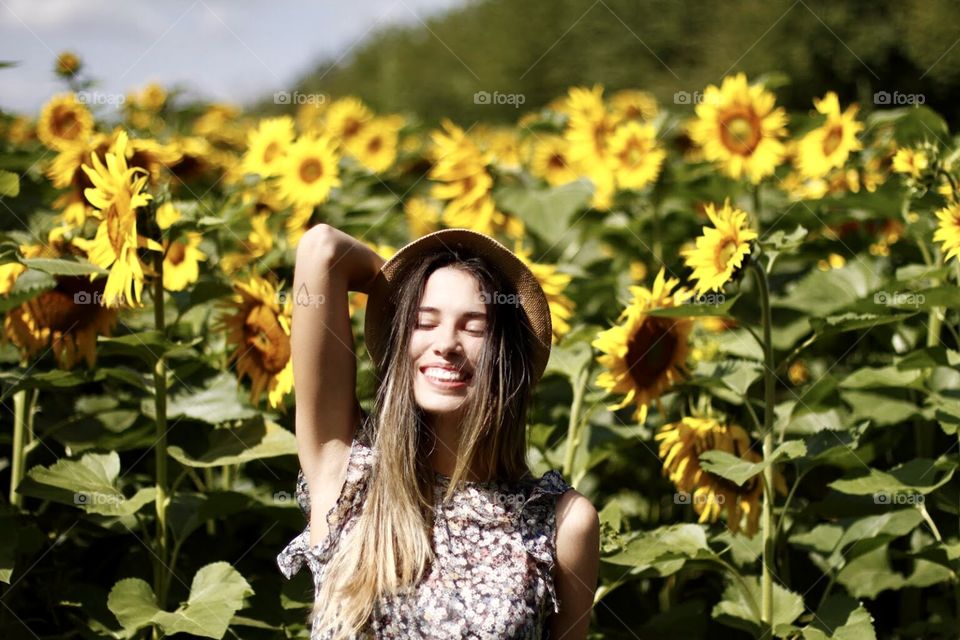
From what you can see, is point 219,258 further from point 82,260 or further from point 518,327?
point 518,327

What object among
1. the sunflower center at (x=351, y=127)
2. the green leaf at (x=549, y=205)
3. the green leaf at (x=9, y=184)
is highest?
the sunflower center at (x=351, y=127)

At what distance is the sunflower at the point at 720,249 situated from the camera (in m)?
1.98

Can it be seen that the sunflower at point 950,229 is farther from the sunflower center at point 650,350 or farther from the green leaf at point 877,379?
the sunflower center at point 650,350

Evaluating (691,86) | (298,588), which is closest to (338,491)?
(298,588)

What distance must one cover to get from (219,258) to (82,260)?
76 centimetres

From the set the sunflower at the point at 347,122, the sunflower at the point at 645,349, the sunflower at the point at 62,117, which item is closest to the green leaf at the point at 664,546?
the sunflower at the point at 645,349

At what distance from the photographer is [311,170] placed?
2.83m

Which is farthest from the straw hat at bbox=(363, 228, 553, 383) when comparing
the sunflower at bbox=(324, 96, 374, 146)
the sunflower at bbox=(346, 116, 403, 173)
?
the sunflower at bbox=(324, 96, 374, 146)

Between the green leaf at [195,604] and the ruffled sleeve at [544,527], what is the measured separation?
526 millimetres

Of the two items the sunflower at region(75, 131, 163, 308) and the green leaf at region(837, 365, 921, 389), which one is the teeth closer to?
the sunflower at region(75, 131, 163, 308)

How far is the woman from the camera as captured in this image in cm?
157

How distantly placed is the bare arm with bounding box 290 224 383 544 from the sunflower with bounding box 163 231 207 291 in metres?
0.71

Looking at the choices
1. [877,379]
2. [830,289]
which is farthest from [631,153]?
[877,379]

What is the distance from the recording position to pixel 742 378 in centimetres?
220
